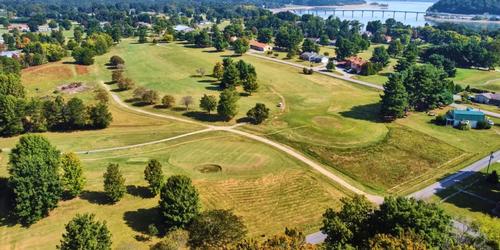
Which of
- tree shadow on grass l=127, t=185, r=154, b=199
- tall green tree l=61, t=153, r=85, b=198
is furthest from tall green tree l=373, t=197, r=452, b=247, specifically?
tall green tree l=61, t=153, r=85, b=198

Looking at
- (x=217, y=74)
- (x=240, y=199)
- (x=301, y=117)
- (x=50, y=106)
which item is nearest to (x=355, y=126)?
(x=301, y=117)

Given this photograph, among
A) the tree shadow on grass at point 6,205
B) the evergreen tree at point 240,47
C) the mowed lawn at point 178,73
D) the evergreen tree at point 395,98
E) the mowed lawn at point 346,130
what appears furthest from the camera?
the evergreen tree at point 240,47

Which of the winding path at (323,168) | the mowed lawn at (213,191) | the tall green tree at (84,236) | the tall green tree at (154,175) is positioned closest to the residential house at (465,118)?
the winding path at (323,168)

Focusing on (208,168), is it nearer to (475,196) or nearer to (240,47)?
(475,196)

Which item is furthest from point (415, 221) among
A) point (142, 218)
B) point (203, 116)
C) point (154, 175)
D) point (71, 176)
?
point (203, 116)

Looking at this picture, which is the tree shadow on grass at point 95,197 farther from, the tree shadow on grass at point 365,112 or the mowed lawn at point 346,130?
the tree shadow on grass at point 365,112
